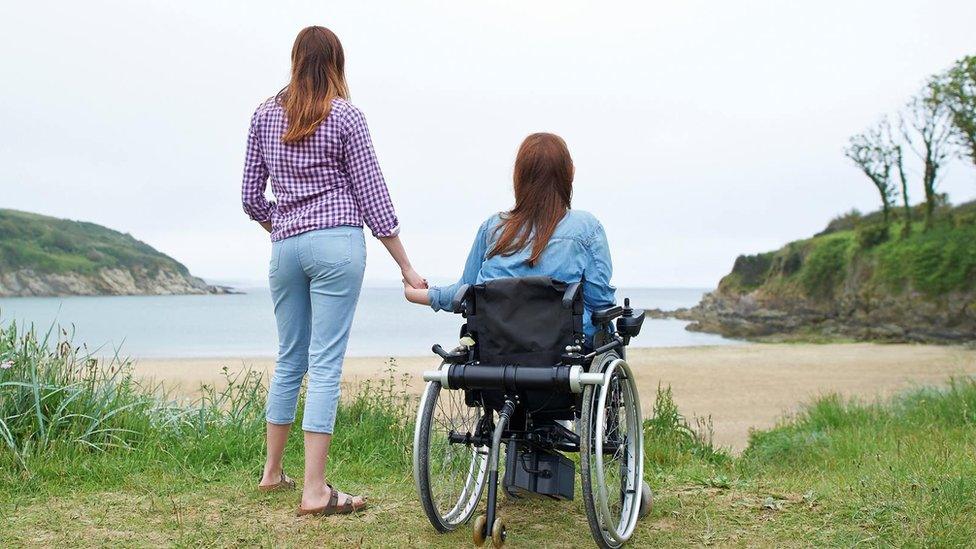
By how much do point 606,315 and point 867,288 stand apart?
27.6 m

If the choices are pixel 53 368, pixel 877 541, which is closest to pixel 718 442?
pixel 877 541

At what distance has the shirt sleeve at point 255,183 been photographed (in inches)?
134

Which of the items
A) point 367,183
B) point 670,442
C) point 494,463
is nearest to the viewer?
point 494,463

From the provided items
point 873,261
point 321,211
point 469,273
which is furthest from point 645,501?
point 873,261

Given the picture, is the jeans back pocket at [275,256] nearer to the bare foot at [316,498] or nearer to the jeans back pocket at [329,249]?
the jeans back pocket at [329,249]

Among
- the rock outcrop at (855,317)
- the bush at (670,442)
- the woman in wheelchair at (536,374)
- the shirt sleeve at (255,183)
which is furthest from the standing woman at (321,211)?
the rock outcrop at (855,317)

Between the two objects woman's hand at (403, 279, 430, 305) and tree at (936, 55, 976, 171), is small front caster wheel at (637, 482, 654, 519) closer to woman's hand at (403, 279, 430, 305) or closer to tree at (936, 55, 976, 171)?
woman's hand at (403, 279, 430, 305)

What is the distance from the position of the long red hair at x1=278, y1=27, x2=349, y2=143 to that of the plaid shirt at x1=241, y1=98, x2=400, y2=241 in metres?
0.04

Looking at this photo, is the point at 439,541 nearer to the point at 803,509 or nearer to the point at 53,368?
the point at 803,509

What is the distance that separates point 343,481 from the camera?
4109 mm

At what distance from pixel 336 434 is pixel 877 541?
2827mm

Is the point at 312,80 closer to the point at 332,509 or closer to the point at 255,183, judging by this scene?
the point at 255,183

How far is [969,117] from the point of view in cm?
2655

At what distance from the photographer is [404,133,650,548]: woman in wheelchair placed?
2.77 meters
